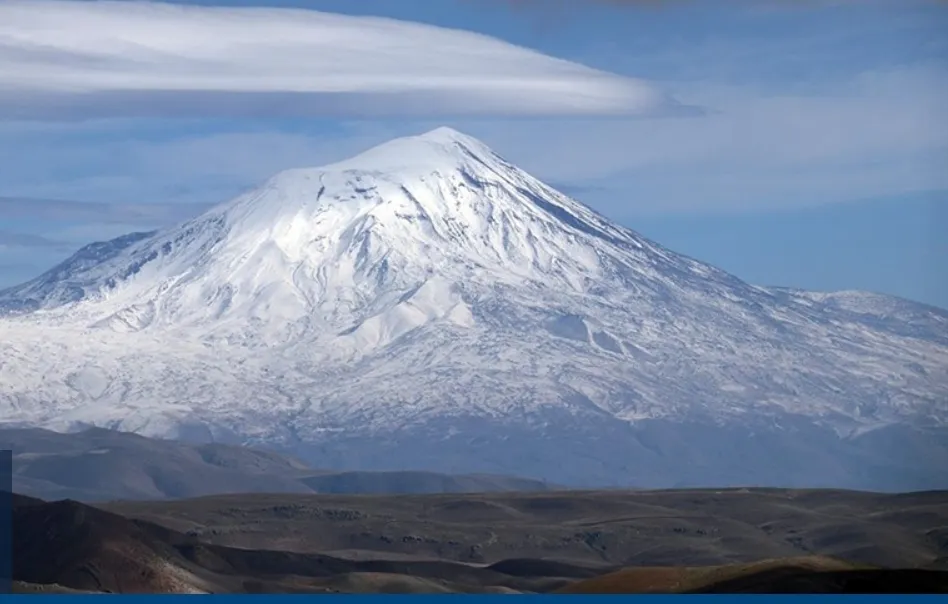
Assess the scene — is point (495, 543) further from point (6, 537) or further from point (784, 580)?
point (784, 580)

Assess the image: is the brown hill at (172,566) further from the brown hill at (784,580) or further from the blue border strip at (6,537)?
the brown hill at (784,580)

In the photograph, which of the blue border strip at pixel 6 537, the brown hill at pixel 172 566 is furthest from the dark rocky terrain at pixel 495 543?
the blue border strip at pixel 6 537

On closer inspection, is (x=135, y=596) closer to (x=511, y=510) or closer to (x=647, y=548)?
(x=647, y=548)

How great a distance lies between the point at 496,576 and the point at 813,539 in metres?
31.2

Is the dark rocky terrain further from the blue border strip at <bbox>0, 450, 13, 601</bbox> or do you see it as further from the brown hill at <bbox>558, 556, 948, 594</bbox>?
the blue border strip at <bbox>0, 450, 13, 601</bbox>

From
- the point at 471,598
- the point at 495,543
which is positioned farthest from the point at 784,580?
the point at 495,543

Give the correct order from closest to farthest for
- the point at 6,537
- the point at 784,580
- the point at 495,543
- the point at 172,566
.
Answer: the point at 784,580, the point at 6,537, the point at 172,566, the point at 495,543

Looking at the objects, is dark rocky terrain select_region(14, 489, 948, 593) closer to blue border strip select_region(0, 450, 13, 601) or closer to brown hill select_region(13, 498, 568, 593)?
brown hill select_region(13, 498, 568, 593)

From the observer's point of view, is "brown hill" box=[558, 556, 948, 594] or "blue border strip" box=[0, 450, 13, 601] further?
"blue border strip" box=[0, 450, 13, 601]

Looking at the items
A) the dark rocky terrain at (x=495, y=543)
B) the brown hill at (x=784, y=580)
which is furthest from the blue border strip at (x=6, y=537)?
the brown hill at (x=784, y=580)

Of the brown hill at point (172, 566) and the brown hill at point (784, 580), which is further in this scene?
the brown hill at point (172, 566)

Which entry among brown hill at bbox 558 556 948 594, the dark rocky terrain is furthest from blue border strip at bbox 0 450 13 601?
Answer: brown hill at bbox 558 556 948 594

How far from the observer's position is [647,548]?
131875 millimetres

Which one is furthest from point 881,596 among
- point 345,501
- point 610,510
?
point 345,501
